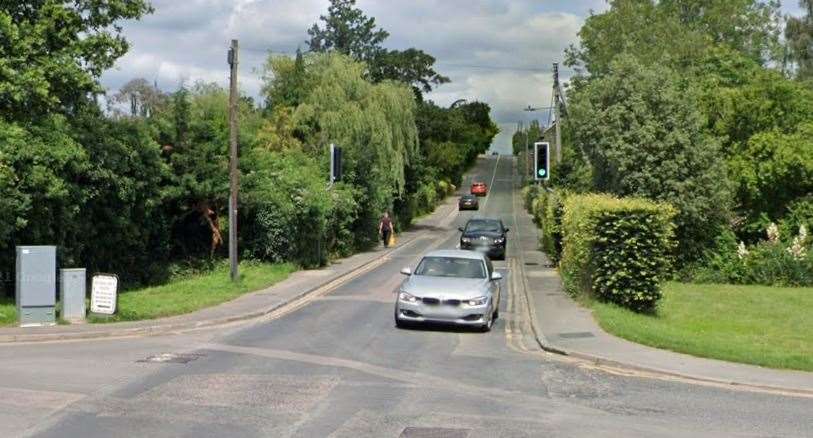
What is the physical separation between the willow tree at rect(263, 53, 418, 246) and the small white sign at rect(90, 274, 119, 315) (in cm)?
2531

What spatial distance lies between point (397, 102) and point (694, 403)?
39435mm

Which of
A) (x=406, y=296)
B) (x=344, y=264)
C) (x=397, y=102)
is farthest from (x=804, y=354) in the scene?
(x=397, y=102)

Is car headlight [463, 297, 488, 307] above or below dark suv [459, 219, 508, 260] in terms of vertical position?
below

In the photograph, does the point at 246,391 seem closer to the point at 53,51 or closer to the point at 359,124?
the point at 53,51

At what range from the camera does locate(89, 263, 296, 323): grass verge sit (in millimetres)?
19625

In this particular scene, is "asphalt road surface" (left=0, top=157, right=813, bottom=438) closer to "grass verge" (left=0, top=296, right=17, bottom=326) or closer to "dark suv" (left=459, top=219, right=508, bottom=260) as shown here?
"grass verge" (left=0, top=296, right=17, bottom=326)

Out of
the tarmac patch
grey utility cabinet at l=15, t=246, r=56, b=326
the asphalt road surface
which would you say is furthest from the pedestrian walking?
the tarmac patch

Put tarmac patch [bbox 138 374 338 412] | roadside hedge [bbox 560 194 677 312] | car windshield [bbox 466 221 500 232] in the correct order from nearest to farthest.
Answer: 1. tarmac patch [bbox 138 374 338 412]
2. roadside hedge [bbox 560 194 677 312]
3. car windshield [bbox 466 221 500 232]

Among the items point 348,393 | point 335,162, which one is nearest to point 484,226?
point 335,162

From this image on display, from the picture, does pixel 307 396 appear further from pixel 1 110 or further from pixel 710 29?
pixel 710 29

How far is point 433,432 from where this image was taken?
9.16 metres

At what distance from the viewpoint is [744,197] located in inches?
1497

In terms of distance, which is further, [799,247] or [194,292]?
[799,247]

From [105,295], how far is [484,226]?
82.1 ft
